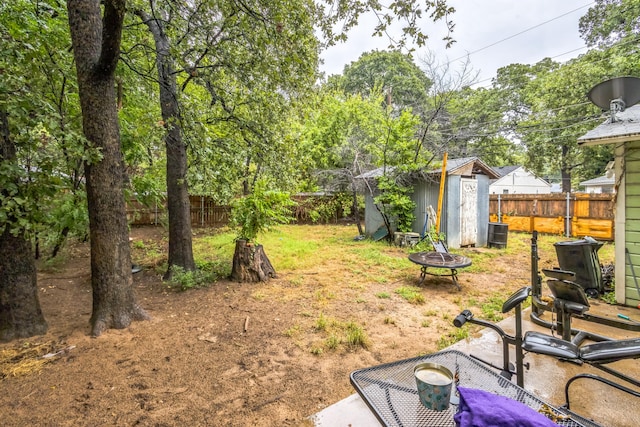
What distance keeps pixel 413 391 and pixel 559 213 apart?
12.1 metres

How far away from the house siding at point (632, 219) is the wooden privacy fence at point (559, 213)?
5.94m

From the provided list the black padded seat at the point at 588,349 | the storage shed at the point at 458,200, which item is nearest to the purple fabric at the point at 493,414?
the black padded seat at the point at 588,349

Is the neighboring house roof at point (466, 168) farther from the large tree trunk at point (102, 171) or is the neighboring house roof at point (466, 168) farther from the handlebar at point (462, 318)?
the large tree trunk at point (102, 171)

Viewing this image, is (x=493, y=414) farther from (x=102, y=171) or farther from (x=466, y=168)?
(x=466, y=168)

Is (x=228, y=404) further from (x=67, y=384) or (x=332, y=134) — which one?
(x=332, y=134)

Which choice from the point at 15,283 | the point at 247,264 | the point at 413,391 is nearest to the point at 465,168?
the point at 247,264

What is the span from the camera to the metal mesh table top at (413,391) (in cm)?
121

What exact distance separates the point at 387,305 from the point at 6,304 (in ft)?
14.2

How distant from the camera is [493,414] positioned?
0.95 metres

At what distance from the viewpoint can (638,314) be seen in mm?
3584

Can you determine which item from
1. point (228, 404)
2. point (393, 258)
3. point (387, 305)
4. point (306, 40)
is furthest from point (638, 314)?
point (306, 40)

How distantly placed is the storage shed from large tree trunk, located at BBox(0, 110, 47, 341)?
7823mm

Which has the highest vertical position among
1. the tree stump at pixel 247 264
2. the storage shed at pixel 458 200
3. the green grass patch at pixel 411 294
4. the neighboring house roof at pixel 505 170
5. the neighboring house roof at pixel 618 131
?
the neighboring house roof at pixel 505 170

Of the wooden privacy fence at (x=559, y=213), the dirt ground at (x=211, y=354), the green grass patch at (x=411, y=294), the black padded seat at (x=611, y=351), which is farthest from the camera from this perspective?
the wooden privacy fence at (x=559, y=213)
